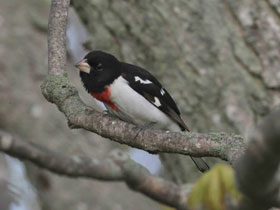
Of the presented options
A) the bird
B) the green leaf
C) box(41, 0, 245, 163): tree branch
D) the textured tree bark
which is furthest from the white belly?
the green leaf

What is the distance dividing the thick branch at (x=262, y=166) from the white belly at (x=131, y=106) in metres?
2.42

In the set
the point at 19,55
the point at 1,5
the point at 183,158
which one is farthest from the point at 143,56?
the point at 1,5

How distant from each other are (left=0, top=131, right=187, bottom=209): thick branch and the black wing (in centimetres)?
236

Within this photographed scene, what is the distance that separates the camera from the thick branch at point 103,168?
162cm

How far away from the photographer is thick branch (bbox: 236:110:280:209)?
5.10 feet

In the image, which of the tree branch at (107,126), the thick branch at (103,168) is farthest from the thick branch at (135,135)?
the thick branch at (103,168)

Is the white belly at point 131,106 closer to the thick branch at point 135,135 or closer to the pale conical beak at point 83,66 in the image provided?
the pale conical beak at point 83,66

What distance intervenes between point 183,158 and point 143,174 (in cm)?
335

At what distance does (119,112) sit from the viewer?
13.6 feet

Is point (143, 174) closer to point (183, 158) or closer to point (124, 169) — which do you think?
point (124, 169)

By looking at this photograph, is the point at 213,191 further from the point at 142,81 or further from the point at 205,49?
the point at 205,49

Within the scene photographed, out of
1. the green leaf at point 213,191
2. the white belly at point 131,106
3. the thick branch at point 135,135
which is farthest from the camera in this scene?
the white belly at point 131,106

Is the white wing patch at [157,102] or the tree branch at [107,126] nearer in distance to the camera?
the tree branch at [107,126]

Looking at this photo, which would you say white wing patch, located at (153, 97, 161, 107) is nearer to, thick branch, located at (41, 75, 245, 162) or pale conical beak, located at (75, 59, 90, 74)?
pale conical beak, located at (75, 59, 90, 74)
